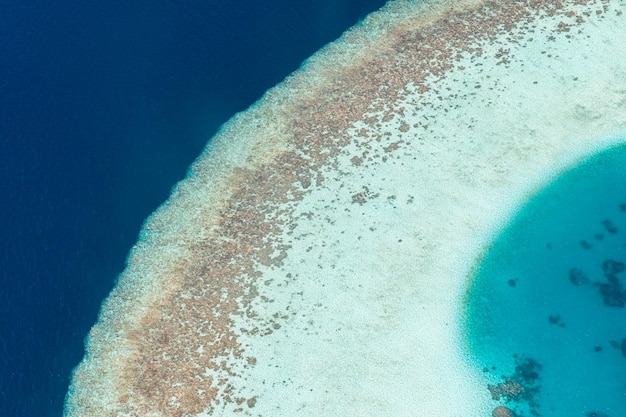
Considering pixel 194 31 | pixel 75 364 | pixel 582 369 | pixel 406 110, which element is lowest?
pixel 582 369

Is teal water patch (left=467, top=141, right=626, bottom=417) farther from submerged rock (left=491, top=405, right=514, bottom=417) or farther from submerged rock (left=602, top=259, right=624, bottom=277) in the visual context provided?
submerged rock (left=491, top=405, right=514, bottom=417)

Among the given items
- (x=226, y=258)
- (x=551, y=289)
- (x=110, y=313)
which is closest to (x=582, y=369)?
(x=551, y=289)

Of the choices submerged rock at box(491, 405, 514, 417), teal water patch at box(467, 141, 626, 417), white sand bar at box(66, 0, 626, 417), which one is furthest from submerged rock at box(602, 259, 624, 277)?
submerged rock at box(491, 405, 514, 417)

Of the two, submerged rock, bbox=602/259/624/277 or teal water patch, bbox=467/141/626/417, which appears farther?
submerged rock, bbox=602/259/624/277

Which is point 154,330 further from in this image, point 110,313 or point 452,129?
point 452,129

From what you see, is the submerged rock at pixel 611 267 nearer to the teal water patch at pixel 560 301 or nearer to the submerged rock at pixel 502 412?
the teal water patch at pixel 560 301

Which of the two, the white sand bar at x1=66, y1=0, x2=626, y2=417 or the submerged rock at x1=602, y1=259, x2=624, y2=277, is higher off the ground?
the white sand bar at x1=66, y1=0, x2=626, y2=417
